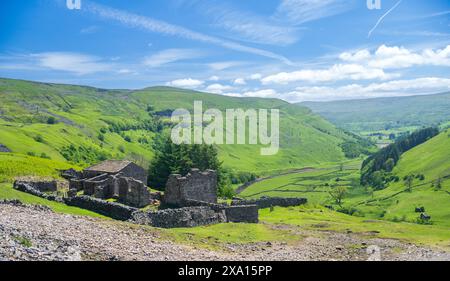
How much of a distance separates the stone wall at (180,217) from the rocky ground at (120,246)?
9.76ft

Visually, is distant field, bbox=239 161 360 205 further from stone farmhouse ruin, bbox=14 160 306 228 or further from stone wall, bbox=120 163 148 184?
stone farmhouse ruin, bbox=14 160 306 228

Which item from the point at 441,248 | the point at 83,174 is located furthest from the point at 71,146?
the point at 441,248

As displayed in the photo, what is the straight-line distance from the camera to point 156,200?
4600 cm

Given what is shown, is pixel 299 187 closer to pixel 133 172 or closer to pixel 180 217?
pixel 133 172

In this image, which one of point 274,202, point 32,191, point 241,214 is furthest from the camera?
point 274,202

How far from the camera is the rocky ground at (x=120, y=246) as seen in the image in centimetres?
2159

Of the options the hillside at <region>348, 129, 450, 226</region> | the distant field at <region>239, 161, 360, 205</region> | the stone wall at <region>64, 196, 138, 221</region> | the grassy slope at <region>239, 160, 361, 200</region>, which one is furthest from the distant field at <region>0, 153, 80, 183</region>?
the distant field at <region>239, 161, 360, 205</region>

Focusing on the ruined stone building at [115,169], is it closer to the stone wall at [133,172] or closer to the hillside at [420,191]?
the stone wall at [133,172]

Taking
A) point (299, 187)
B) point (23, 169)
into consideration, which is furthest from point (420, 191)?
point (23, 169)

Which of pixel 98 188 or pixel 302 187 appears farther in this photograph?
pixel 302 187

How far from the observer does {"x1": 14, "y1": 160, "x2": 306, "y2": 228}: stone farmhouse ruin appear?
35094 millimetres

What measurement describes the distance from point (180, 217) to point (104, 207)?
20.7ft

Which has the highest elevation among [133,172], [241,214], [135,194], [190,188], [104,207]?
[133,172]
